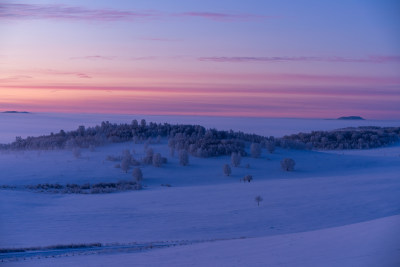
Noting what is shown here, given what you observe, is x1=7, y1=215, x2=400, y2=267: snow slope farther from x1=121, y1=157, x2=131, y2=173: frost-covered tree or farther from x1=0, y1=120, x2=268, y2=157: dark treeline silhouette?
x1=0, y1=120, x2=268, y2=157: dark treeline silhouette

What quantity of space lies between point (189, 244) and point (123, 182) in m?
11.0

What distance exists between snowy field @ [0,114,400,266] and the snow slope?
2 centimetres

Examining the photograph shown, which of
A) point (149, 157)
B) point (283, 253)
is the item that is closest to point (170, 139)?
point (149, 157)

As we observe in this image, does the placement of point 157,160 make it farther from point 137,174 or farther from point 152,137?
point 152,137

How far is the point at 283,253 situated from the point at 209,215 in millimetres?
5855

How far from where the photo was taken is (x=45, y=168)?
953 inches

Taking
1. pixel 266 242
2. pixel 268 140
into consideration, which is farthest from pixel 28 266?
pixel 268 140

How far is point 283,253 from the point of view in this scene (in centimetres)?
969

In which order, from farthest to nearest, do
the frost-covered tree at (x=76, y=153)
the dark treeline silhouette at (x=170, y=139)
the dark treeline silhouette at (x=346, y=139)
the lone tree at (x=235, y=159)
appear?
the dark treeline silhouette at (x=346, y=139) < the dark treeline silhouette at (x=170, y=139) < the frost-covered tree at (x=76, y=153) < the lone tree at (x=235, y=159)

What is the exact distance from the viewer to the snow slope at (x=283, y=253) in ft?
28.9

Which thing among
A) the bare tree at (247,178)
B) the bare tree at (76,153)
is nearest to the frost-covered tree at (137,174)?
the bare tree at (247,178)

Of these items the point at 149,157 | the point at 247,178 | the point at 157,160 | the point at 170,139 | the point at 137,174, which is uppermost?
the point at 170,139

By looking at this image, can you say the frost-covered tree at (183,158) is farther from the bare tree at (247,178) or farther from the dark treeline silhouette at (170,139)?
the bare tree at (247,178)

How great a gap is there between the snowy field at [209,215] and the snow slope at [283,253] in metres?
0.02
